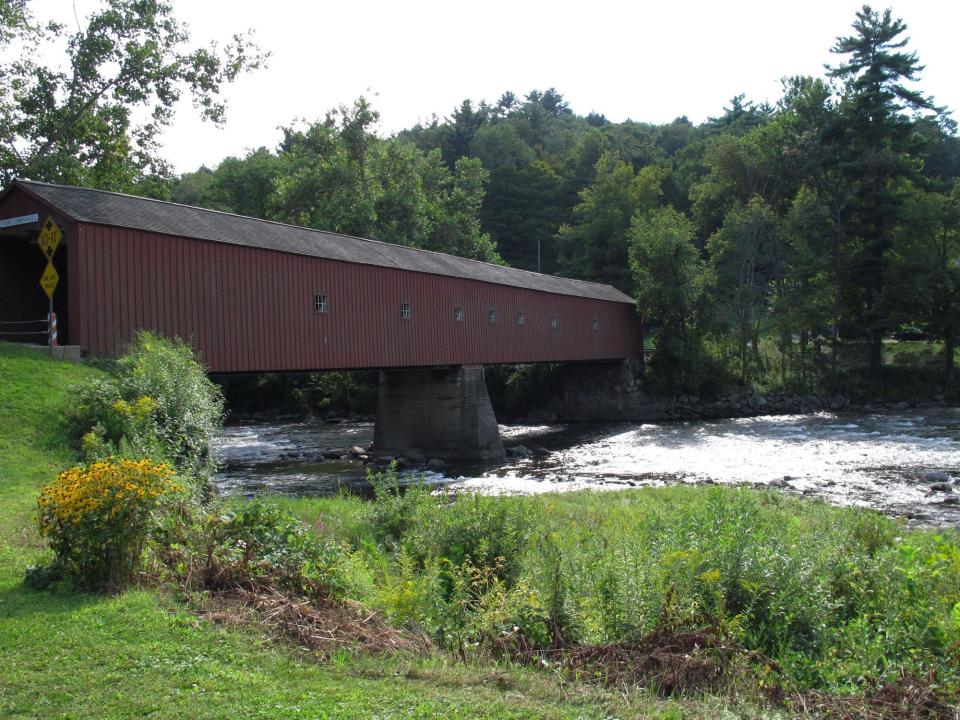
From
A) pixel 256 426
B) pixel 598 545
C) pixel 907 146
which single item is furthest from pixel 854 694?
pixel 907 146

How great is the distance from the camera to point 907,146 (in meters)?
33.4

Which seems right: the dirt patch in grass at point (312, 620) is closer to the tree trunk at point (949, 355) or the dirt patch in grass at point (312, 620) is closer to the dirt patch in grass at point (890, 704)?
the dirt patch in grass at point (890, 704)

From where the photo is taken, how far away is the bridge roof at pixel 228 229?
1335 centimetres

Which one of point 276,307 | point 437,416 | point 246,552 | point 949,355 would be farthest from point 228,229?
point 949,355

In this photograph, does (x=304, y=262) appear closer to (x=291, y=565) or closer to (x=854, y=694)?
(x=291, y=565)

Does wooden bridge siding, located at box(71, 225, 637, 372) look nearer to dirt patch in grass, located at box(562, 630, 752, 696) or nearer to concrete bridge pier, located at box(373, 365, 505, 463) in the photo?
concrete bridge pier, located at box(373, 365, 505, 463)

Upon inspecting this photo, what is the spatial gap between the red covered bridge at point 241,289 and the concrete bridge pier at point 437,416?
369 mm

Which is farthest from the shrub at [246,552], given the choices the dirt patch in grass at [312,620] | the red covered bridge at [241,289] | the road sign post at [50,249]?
the red covered bridge at [241,289]

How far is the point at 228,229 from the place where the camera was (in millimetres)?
15945

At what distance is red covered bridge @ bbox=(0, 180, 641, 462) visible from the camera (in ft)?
43.3

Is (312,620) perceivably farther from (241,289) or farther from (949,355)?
(949,355)

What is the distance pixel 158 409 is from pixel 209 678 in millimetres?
6832

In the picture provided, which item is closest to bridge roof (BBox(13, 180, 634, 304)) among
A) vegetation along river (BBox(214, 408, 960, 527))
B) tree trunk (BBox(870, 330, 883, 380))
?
vegetation along river (BBox(214, 408, 960, 527))

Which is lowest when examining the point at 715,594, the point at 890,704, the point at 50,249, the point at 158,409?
the point at 890,704
